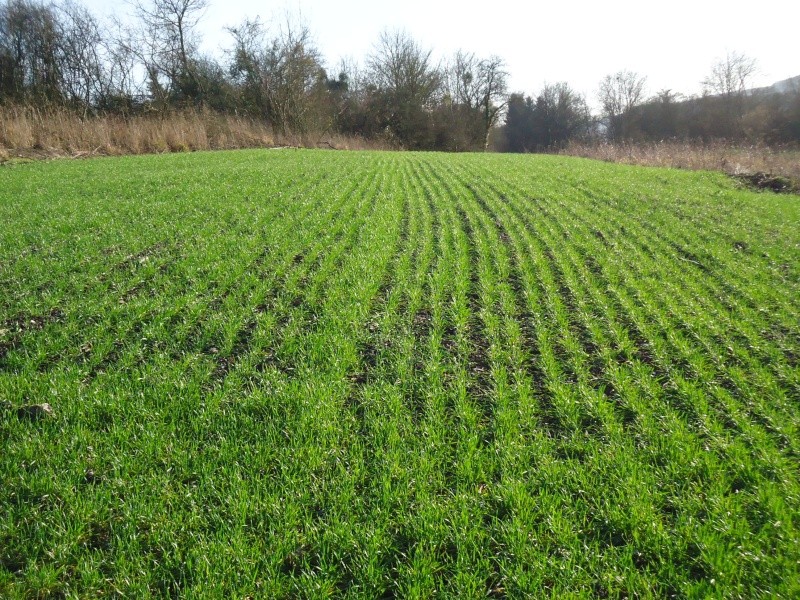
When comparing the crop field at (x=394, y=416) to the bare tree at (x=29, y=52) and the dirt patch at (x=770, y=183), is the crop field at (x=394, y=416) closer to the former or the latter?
the dirt patch at (x=770, y=183)

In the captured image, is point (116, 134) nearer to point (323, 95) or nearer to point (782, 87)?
point (323, 95)

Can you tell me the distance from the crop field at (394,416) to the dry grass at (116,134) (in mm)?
13468

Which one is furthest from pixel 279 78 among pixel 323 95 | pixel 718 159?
pixel 718 159

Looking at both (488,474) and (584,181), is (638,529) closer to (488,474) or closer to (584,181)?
(488,474)

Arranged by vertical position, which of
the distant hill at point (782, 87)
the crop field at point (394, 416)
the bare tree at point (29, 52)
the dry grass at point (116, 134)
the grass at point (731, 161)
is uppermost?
the bare tree at point (29, 52)

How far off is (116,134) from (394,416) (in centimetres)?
2246

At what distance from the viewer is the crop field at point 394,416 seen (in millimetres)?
2203

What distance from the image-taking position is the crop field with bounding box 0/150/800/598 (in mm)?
2203

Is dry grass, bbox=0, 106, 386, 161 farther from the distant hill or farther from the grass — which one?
the distant hill

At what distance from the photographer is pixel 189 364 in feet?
13.0

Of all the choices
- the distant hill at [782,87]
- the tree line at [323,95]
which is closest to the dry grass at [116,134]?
the tree line at [323,95]

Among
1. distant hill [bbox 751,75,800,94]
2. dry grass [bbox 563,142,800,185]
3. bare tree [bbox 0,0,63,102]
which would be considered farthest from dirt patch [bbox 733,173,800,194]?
bare tree [bbox 0,0,63,102]

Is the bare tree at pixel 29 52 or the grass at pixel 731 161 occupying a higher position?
the bare tree at pixel 29 52

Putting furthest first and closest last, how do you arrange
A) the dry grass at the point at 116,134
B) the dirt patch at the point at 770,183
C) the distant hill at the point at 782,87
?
1. the distant hill at the point at 782,87
2. the dry grass at the point at 116,134
3. the dirt patch at the point at 770,183
